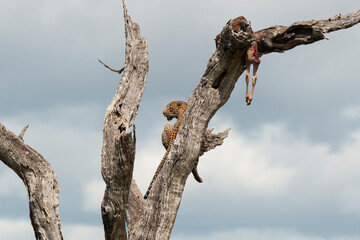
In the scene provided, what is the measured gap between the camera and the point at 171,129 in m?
11.6

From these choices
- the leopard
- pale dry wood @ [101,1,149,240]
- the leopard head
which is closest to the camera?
pale dry wood @ [101,1,149,240]

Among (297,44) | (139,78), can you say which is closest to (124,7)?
(139,78)

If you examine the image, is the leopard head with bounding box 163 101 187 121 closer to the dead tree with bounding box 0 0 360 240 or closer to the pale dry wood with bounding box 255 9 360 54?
the dead tree with bounding box 0 0 360 240

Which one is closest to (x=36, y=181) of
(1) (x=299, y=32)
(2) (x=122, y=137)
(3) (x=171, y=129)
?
(3) (x=171, y=129)

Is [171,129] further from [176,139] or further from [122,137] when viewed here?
[122,137]

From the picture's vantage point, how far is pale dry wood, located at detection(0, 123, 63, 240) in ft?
32.3

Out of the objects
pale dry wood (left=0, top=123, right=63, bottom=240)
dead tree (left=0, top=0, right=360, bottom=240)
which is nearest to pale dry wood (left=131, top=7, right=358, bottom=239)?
dead tree (left=0, top=0, right=360, bottom=240)

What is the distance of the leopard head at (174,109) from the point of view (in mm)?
11828

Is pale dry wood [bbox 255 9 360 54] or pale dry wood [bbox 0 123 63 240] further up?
pale dry wood [bbox 255 9 360 54]

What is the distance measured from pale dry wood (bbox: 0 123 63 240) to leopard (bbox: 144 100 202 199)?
2.10 m

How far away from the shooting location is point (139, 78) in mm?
10539

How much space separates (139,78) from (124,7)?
156 cm

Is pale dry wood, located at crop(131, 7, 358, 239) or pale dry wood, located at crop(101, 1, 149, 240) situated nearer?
pale dry wood, located at crop(101, 1, 149, 240)

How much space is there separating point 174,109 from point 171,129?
51 cm
